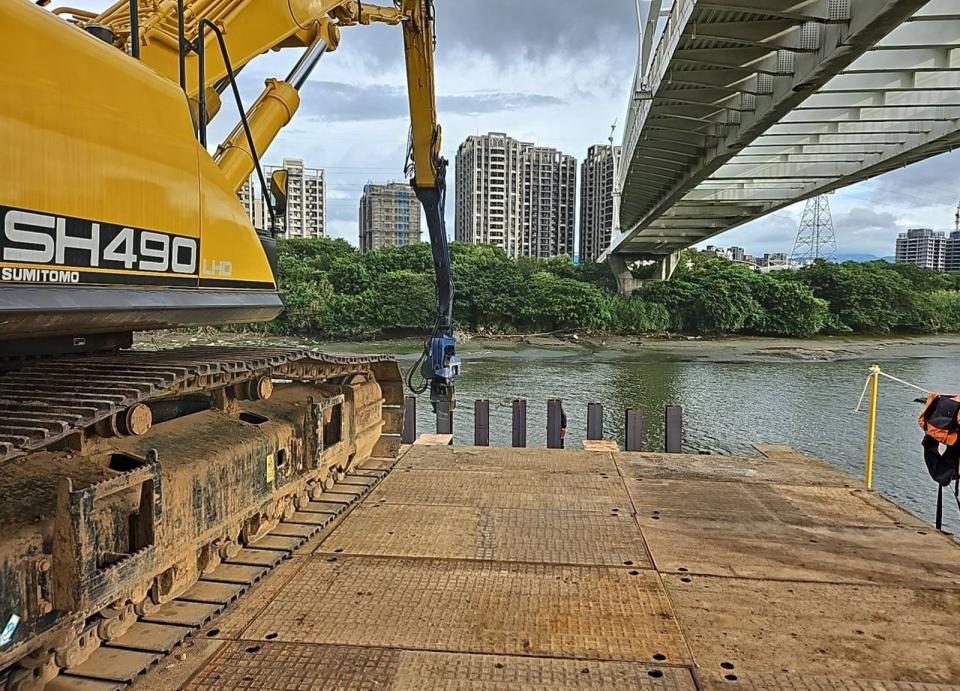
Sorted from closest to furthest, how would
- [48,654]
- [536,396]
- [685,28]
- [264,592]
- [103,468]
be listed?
[48,654] < [103,468] < [264,592] < [685,28] < [536,396]

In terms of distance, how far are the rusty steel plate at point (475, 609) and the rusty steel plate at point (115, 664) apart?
455 millimetres

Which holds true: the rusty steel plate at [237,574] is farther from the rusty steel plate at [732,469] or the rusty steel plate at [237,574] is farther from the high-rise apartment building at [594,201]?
the high-rise apartment building at [594,201]

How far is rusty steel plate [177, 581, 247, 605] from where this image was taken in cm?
345

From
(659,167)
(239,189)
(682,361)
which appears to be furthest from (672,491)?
(682,361)

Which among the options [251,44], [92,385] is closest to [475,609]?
[92,385]

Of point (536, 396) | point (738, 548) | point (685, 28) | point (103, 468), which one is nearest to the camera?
point (103, 468)

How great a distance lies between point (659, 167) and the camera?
18344 mm

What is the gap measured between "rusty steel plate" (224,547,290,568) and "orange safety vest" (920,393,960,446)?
181 inches

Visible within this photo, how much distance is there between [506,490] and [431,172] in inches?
148

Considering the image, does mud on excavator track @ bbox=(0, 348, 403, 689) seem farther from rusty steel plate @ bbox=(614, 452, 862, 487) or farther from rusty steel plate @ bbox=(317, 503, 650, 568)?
rusty steel plate @ bbox=(614, 452, 862, 487)

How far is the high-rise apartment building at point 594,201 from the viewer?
78875 millimetres

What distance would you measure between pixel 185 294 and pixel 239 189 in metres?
1.43

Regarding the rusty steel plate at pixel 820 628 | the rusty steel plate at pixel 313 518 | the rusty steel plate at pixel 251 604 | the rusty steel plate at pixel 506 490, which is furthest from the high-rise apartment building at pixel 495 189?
the rusty steel plate at pixel 820 628

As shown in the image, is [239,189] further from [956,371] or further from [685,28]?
[956,371]
